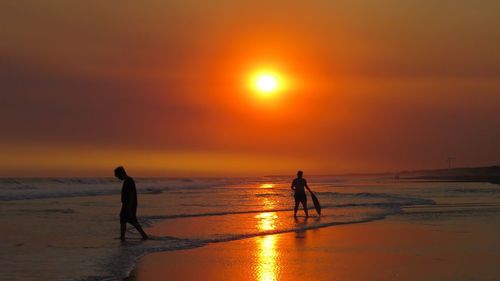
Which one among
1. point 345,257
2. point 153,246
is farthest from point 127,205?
point 345,257

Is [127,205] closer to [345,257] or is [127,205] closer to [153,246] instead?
[153,246]

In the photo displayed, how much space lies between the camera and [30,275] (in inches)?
409

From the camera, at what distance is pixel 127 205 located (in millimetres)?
15711

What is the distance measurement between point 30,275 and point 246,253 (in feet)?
15.0

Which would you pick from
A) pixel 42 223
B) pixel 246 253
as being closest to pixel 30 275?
pixel 246 253

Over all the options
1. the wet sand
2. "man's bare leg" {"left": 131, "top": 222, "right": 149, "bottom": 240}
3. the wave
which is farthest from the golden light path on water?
"man's bare leg" {"left": 131, "top": 222, "right": 149, "bottom": 240}

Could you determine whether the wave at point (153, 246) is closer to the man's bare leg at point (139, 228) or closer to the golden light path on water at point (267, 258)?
the man's bare leg at point (139, 228)

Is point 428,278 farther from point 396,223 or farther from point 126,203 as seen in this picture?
point 396,223

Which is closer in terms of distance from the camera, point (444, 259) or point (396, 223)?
point (444, 259)

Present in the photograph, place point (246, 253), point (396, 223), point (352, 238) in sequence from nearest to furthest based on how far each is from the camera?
point (246, 253) → point (352, 238) → point (396, 223)

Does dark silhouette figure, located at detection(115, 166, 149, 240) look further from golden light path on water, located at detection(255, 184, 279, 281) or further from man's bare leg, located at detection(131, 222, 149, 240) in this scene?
golden light path on water, located at detection(255, 184, 279, 281)

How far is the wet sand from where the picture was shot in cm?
1023

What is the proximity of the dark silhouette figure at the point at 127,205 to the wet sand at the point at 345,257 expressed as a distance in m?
2.43

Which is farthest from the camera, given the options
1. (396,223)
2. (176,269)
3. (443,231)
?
(396,223)
